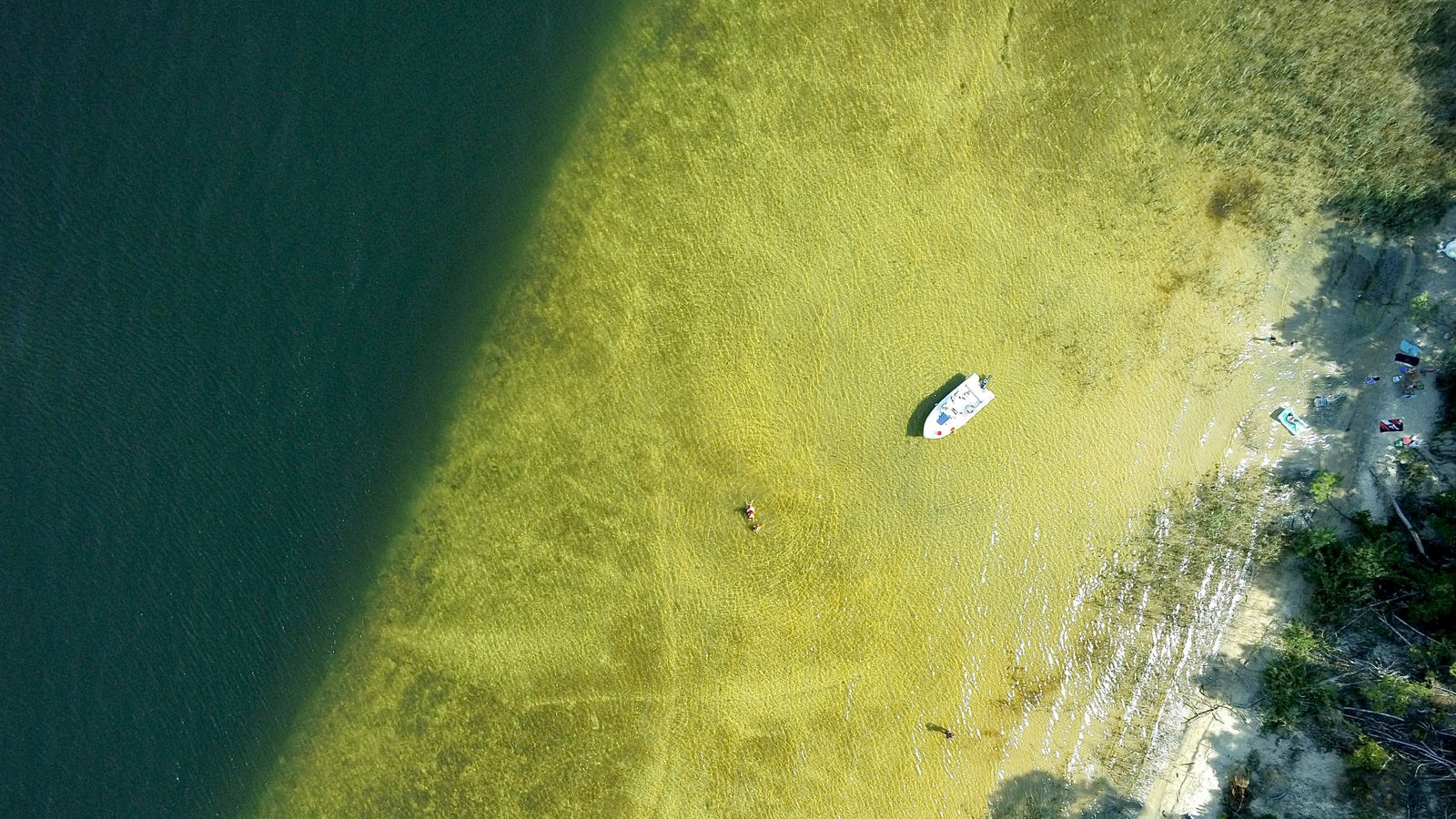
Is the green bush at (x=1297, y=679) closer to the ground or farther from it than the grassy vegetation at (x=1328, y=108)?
closer to the ground

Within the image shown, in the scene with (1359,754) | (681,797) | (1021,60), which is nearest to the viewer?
(1359,754)

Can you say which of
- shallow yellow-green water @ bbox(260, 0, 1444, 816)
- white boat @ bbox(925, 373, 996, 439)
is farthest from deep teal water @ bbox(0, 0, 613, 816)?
white boat @ bbox(925, 373, 996, 439)

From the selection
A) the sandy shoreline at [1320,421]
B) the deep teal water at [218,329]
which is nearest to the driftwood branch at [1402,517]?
the sandy shoreline at [1320,421]

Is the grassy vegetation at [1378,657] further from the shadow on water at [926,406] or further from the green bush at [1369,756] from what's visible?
the shadow on water at [926,406]

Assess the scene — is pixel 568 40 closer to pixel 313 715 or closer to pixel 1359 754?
pixel 313 715

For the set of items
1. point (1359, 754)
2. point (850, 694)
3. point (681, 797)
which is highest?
point (1359, 754)

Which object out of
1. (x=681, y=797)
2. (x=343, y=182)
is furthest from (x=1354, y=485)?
(x=343, y=182)

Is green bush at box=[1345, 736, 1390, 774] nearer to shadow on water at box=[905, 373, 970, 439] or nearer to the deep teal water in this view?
shadow on water at box=[905, 373, 970, 439]
